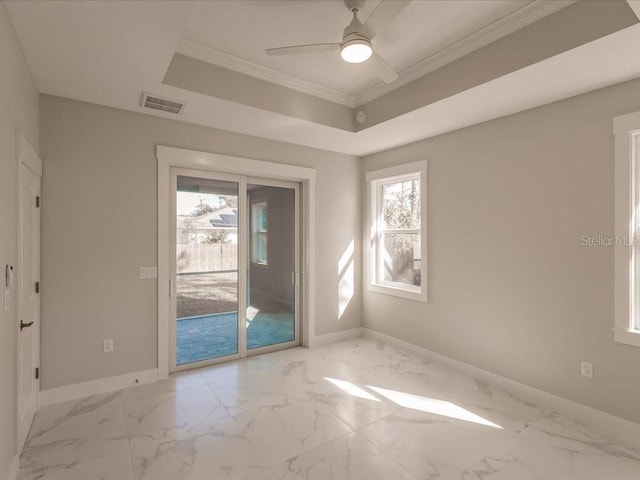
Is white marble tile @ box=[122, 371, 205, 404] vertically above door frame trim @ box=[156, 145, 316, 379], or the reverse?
door frame trim @ box=[156, 145, 316, 379]

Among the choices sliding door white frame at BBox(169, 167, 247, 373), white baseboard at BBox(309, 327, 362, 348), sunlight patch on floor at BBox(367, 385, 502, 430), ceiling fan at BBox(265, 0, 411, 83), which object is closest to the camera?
ceiling fan at BBox(265, 0, 411, 83)

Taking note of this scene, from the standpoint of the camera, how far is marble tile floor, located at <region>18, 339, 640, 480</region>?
2.14m

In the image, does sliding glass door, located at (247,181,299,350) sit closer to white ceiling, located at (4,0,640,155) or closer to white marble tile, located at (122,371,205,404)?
white marble tile, located at (122,371,205,404)

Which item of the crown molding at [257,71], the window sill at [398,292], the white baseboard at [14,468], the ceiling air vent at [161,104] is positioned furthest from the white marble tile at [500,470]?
the ceiling air vent at [161,104]

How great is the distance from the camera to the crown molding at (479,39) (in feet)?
7.29

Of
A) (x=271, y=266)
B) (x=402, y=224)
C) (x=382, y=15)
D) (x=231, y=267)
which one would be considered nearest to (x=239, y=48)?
(x=382, y=15)

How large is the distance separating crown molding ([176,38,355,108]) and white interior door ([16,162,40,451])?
1.50 m

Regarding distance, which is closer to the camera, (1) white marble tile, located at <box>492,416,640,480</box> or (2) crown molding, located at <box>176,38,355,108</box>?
(1) white marble tile, located at <box>492,416,640,480</box>

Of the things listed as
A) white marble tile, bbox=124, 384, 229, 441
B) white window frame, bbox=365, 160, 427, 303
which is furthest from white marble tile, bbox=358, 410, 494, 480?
white window frame, bbox=365, 160, 427, 303

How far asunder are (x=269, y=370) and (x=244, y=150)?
2488 millimetres

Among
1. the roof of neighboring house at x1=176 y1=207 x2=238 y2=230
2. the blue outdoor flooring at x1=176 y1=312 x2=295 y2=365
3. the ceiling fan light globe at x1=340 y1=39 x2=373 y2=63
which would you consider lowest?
the blue outdoor flooring at x1=176 y1=312 x2=295 y2=365

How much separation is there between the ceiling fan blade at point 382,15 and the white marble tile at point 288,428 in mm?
2743

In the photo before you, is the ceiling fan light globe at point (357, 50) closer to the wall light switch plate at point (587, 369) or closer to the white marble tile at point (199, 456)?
the white marble tile at point (199, 456)

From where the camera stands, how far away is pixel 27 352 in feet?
8.27
